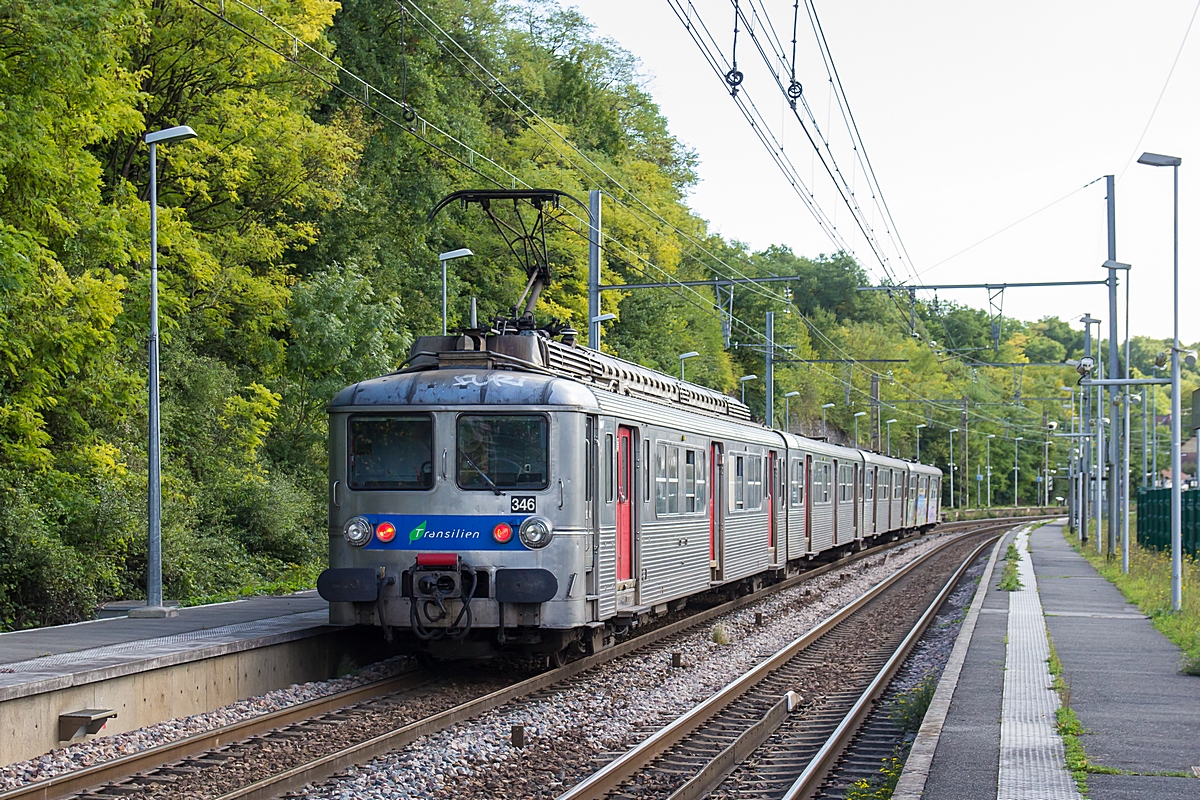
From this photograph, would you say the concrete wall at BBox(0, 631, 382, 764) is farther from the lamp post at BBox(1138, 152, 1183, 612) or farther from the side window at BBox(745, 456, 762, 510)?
the lamp post at BBox(1138, 152, 1183, 612)

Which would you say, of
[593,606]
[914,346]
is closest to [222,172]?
[593,606]

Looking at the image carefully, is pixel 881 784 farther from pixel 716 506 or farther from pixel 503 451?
pixel 716 506

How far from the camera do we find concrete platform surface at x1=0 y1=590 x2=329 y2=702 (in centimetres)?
1013

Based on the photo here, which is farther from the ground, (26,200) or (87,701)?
(26,200)

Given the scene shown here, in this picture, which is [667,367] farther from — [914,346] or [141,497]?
[914,346]

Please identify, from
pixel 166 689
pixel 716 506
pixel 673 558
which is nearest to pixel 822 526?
pixel 716 506

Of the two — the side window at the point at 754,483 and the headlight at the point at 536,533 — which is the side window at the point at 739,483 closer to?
the side window at the point at 754,483

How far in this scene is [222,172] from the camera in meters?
26.1

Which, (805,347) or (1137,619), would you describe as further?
(805,347)

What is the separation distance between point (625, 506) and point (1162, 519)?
2433 centimetres

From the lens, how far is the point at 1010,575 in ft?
87.4

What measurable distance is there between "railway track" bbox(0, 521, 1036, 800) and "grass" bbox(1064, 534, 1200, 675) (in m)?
7.07

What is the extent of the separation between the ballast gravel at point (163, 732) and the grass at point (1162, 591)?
8.23 meters

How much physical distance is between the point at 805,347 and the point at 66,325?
228ft
